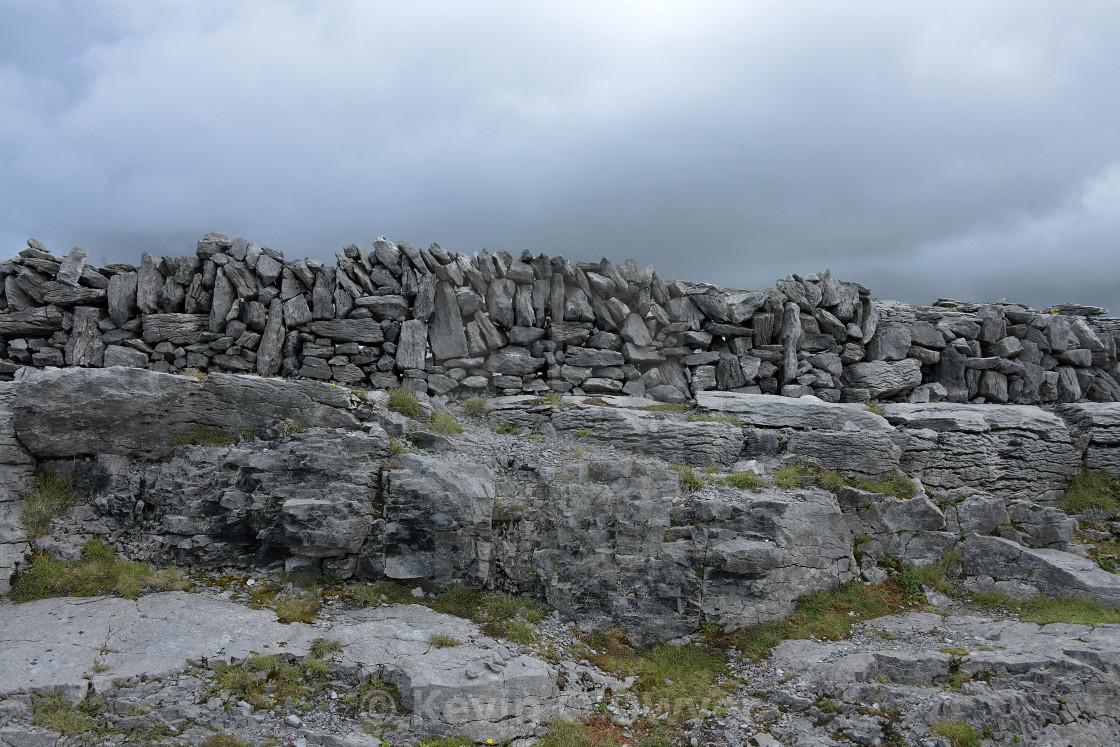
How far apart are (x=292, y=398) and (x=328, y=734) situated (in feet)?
22.0

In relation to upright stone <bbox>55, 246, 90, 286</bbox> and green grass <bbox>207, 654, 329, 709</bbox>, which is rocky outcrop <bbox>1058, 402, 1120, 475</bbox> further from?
upright stone <bbox>55, 246, 90, 286</bbox>

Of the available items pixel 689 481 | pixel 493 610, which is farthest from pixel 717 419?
pixel 493 610

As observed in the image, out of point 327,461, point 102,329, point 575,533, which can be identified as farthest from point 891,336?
point 102,329

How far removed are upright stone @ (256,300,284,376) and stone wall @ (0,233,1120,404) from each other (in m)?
0.04

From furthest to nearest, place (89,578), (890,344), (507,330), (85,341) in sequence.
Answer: (890,344) < (507,330) < (85,341) < (89,578)

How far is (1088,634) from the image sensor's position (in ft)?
31.0

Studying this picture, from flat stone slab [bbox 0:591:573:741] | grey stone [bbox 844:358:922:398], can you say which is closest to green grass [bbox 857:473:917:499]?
grey stone [bbox 844:358:922:398]

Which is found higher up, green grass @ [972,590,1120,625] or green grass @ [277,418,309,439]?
green grass @ [277,418,309,439]

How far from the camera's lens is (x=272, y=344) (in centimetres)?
1595

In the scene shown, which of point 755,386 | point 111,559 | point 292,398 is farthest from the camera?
point 755,386

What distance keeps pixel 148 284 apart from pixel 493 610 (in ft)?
41.0

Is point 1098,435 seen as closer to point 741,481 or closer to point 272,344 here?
point 741,481

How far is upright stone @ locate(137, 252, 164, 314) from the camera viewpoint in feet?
52.6

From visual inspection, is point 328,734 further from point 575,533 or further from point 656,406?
point 656,406
